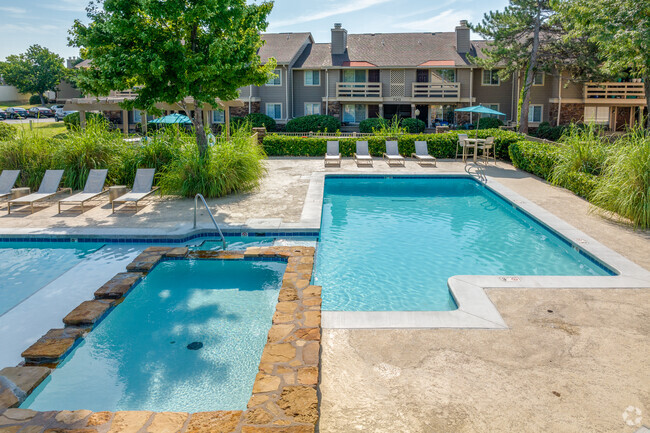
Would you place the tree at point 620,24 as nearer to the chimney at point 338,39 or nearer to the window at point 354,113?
the window at point 354,113

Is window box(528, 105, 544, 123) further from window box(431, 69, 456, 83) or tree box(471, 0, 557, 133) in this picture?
window box(431, 69, 456, 83)

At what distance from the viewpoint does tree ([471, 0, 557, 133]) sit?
27.1 m

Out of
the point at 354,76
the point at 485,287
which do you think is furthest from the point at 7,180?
the point at 354,76

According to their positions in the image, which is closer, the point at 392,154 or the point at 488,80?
Answer: the point at 392,154

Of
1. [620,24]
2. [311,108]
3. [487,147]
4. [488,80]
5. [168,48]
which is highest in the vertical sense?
[488,80]

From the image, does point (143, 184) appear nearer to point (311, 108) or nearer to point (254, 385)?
point (254, 385)

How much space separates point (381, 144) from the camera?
20953 mm

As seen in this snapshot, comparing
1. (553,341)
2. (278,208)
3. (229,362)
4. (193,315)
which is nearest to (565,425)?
(553,341)

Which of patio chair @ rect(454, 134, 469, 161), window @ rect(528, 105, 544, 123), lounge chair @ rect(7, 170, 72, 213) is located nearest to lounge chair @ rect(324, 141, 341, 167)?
patio chair @ rect(454, 134, 469, 161)

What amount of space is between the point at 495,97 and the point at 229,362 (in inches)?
1274

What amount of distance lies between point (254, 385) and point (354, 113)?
31635 mm

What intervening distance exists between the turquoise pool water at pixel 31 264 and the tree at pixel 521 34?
82.4ft

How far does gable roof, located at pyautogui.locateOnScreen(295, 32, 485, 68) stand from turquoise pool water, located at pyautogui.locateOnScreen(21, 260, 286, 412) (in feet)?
92.2

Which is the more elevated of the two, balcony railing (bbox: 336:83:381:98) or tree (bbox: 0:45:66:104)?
tree (bbox: 0:45:66:104)
